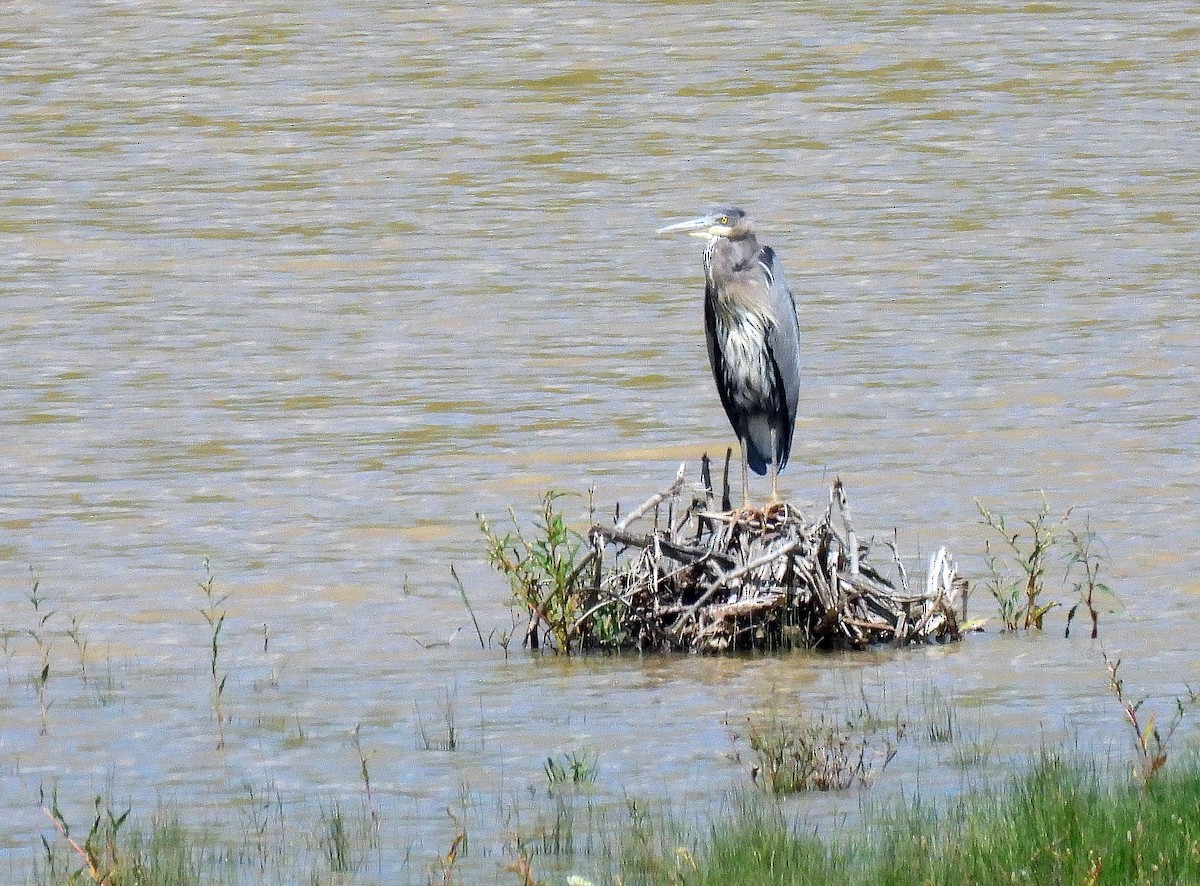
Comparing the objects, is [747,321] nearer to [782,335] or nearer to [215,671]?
[782,335]

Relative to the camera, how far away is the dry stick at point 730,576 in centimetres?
749

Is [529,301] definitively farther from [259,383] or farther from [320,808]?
[320,808]

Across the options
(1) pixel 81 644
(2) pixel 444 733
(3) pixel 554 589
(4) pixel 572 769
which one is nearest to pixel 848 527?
(3) pixel 554 589

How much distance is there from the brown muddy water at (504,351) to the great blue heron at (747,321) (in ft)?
3.87

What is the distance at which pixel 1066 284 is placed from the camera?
16.9 meters

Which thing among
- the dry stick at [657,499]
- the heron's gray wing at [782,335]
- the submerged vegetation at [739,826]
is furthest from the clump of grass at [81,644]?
the heron's gray wing at [782,335]

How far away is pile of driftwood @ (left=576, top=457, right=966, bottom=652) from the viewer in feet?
25.0

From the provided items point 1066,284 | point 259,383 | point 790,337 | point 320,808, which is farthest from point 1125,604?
point 1066,284

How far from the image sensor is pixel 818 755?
612cm

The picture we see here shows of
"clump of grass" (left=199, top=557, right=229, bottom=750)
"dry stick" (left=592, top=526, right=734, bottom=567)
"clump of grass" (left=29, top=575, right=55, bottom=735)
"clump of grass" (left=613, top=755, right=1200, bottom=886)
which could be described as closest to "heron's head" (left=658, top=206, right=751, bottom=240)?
"dry stick" (left=592, top=526, right=734, bottom=567)

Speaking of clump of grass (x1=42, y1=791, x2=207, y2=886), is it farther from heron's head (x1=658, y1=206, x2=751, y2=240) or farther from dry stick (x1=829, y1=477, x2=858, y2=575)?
heron's head (x1=658, y1=206, x2=751, y2=240)

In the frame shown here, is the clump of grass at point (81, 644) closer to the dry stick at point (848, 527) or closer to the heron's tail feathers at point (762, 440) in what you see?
the dry stick at point (848, 527)

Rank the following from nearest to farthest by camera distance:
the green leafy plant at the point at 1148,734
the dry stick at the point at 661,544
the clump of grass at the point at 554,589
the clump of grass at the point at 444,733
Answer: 1. the green leafy plant at the point at 1148,734
2. the clump of grass at the point at 444,733
3. the dry stick at the point at 661,544
4. the clump of grass at the point at 554,589

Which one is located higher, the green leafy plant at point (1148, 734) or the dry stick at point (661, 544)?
the dry stick at point (661, 544)
